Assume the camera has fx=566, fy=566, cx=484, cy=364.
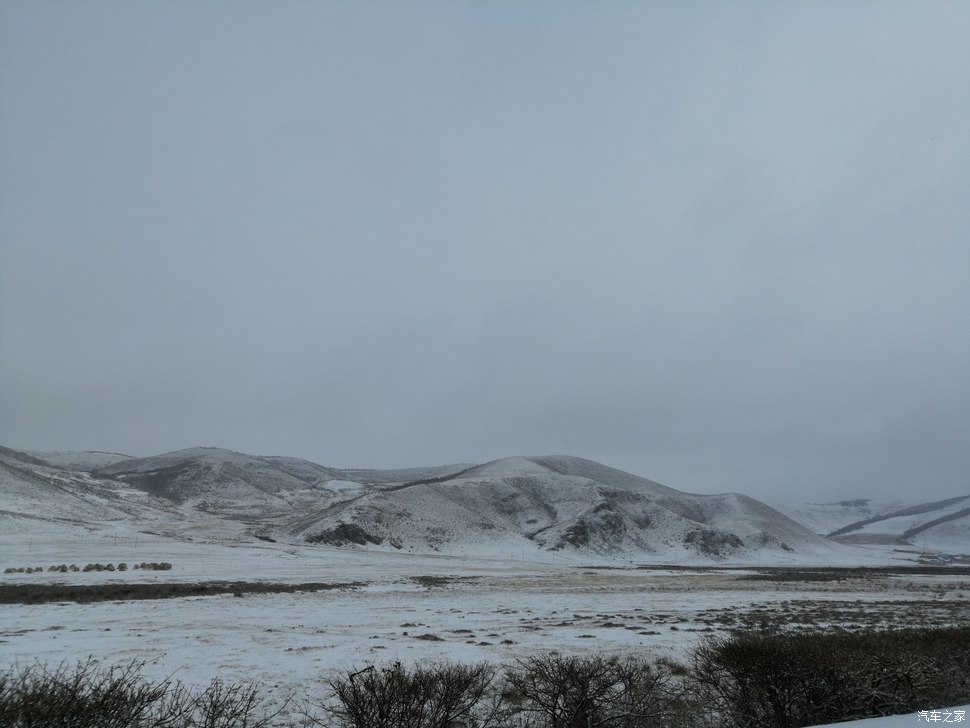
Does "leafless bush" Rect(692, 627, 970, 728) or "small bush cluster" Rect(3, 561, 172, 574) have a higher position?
"leafless bush" Rect(692, 627, 970, 728)

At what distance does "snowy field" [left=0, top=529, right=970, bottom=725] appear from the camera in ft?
52.9

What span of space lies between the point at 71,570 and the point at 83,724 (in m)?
43.5

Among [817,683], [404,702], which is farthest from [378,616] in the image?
[817,683]

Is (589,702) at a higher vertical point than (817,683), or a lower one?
lower

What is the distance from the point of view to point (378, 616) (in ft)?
83.3

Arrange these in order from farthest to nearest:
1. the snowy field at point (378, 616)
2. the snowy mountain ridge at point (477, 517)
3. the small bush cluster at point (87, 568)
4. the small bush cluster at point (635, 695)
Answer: the snowy mountain ridge at point (477, 517)
the small bush cluster at point (87, 568)
the snowy field at point (378, 616)
the small bush cluster at point (635, 695)

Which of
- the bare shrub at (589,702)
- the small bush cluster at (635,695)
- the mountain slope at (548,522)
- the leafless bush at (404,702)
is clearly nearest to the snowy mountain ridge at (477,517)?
the mountain slope at (548,522)

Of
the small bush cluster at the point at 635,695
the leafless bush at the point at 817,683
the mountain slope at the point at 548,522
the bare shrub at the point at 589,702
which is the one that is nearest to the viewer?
the small bush cluster at the point at 635,695

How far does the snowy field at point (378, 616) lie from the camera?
52.9ft

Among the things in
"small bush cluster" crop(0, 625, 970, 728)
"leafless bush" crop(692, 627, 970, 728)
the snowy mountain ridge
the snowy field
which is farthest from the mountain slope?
"leafless bush" crop(692, 627, 970, 728)

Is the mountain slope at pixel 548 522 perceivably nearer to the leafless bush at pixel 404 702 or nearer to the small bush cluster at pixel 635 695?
the small bush cluster at pixel 635 695

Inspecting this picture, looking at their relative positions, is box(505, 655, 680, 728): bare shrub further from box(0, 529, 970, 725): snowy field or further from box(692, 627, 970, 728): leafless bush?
box(0, 529, 970, 725): snowy field

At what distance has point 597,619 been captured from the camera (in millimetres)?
25500

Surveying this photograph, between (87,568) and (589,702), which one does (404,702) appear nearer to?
(589,702)
